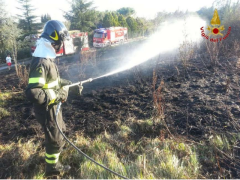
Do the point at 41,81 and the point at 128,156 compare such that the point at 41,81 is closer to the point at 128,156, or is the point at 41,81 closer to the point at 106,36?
the point at 128,156

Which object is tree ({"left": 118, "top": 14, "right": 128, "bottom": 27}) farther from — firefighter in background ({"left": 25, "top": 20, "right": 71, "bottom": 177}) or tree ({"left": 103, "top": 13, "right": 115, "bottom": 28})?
firefighter in background ({"left": 25, "top": 20, "right": 71, "bottom": 177})

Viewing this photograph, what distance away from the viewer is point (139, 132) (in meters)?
3.76

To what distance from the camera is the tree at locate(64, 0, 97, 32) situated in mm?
26188

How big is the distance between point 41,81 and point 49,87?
233 millimetres

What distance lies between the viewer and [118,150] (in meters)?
3.21

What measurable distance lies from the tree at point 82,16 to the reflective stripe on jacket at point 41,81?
25.6 m

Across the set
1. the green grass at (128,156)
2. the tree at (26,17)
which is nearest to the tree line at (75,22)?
the tree at (26,17)

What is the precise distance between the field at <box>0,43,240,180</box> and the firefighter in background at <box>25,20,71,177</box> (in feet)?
1.42

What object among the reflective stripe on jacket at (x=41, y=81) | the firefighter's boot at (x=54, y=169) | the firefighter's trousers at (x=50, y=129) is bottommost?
the firefighter's boot at (x=54, y=169)

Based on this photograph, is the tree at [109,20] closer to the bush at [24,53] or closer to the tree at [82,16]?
the tree at [82,16]

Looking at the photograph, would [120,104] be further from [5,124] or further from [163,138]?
[5,124]

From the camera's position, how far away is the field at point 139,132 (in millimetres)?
2682

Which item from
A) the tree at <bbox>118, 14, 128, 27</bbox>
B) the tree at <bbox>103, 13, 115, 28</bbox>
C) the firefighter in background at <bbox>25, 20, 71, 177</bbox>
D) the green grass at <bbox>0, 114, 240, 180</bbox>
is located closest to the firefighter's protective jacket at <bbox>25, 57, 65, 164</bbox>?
the firefighter in background at <bbox>25, 20, 71, 177</bbox>

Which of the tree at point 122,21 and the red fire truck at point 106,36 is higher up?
the tree at point 122,21
